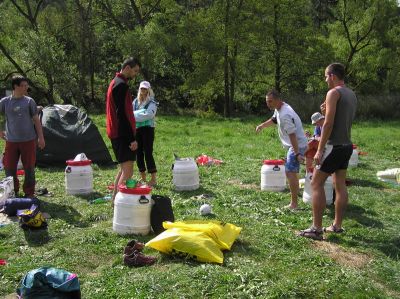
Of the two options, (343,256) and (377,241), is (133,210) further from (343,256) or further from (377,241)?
(377,241)

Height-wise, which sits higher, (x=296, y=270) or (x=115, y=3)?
(x=115, y=3)

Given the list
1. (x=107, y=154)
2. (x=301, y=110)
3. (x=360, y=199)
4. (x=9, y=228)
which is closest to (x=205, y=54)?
(x=301, y=110)

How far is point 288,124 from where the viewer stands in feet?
22.0

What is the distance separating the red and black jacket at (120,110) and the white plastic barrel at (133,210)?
0.95 meters

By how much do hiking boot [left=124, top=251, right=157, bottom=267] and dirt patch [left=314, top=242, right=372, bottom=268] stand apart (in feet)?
Answer: 6.46

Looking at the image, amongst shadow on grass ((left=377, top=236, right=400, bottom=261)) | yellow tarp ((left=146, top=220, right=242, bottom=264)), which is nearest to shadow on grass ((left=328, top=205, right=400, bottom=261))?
shadow on grass ((left=377, top=236, right=400, bottom=261))

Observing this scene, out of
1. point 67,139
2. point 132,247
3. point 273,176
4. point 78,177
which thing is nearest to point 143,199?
point 132,247

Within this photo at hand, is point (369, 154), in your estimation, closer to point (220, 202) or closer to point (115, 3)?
point (220, 202)

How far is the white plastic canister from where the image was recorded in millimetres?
8109

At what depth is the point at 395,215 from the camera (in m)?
7.11

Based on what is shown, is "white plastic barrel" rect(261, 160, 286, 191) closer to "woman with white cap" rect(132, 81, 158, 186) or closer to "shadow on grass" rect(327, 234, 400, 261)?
"woman with white cap" rect(132, 81, 158, 186)

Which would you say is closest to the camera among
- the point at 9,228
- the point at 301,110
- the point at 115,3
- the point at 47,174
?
the point at 9,228

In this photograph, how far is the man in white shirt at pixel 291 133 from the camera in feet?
22.1

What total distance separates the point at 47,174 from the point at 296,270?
678cm
